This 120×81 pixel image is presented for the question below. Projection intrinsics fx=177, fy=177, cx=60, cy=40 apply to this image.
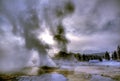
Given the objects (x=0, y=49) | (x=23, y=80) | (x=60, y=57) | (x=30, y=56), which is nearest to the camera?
(x=23, y=80)

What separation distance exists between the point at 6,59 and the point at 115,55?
40552 mm

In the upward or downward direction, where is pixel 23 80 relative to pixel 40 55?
downward

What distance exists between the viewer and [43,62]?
2792cm

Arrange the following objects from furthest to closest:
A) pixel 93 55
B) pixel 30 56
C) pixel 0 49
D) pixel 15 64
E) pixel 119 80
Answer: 1. pixel 93 55
2. pixel 30 56
3. pixel 15 64
4. pixel 0 49
5. pixel 119 80

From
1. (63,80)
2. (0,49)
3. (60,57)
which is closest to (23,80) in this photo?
(63,80)

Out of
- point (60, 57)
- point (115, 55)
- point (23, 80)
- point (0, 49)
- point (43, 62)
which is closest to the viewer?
point (23, 80)

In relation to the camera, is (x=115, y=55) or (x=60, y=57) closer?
(x=60, y=57)

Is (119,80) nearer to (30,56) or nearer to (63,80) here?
(63,80)

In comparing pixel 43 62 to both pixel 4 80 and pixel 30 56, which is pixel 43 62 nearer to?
pixel 30 56

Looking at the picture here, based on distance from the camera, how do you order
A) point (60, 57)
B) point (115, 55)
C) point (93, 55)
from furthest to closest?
point (93, 55)
point (115, 55)
point (60, 57)

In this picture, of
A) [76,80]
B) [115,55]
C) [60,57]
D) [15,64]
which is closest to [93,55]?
[115,55]

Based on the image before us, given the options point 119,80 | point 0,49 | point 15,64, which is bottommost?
point 119,80

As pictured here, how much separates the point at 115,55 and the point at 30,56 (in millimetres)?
33779

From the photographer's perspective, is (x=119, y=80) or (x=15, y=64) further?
(x=15, y=64)
